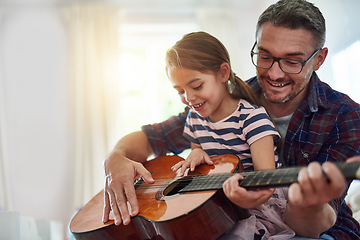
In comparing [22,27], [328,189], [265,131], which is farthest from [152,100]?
[328,189]

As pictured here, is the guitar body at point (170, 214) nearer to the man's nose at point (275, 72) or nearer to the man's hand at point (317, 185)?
the man's hand at point (317, 185)

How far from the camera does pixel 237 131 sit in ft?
4.28

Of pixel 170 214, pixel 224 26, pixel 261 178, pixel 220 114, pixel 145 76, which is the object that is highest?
pixel 224 26

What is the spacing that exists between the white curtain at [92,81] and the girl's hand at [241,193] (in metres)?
3.27

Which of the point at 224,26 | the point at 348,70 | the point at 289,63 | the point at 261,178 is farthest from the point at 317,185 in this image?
the point at 224,26

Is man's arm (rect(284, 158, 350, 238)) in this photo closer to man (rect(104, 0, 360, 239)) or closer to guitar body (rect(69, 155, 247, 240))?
guitar body (rect(69, 155, 247, 240))

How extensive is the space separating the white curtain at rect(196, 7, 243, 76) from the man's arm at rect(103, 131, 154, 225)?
10.1 ft

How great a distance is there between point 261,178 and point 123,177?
1.80 feet

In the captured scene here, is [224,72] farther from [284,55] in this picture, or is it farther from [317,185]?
[317,185]

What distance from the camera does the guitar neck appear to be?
0.71 metres

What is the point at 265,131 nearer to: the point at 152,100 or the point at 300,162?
the point at 300,162

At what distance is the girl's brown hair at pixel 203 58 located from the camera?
1.31 meters

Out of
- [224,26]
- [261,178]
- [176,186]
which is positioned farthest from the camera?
[224,26]

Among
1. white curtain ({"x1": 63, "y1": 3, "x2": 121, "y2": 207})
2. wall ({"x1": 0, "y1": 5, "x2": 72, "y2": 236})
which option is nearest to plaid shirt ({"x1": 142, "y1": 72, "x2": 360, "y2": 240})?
white curtain ({"x1": 63, "y1": 3, "x2": 121, "y2": 207})
